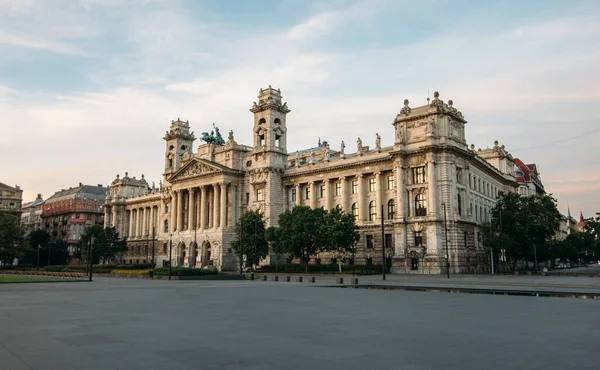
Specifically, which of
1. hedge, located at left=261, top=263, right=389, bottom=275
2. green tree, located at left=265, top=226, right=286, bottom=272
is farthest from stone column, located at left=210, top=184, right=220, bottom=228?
green tree, located at left=265, top=226, right=286, bottom=272

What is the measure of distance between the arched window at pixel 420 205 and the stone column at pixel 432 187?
150 cm

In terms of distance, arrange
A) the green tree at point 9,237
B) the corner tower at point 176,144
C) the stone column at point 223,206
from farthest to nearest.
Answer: the corner tower at point 176,144 < the stone column at point 223,206 < the green tree at point 9,237

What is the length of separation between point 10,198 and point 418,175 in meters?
132

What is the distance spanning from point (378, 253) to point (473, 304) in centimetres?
5654

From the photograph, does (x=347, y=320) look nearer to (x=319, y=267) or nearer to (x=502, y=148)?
(x=319, y=267)

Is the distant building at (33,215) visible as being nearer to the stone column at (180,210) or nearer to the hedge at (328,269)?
the stone column at (180,210)

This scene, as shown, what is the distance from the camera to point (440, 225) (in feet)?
234

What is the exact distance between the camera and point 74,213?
490 ft

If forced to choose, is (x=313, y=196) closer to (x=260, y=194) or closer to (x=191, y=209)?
(x=260, y=194)

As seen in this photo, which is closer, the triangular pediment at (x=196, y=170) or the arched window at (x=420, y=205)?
the arched window at (x=420, y=205)

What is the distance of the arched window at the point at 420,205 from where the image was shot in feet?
243

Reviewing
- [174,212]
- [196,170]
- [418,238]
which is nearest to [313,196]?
[418,238]

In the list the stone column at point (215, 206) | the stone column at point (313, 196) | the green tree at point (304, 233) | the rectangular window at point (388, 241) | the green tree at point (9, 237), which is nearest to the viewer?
the green tree at point (304, 233)

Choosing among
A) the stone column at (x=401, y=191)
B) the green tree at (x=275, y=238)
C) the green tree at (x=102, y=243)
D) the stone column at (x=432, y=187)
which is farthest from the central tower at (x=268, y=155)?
the green tree at (x=102, y=243)
